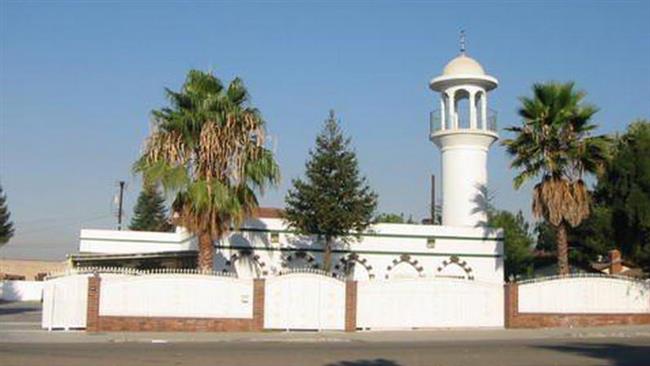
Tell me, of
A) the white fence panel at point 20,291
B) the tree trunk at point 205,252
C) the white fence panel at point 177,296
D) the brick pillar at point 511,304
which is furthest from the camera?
the white fence panel at point 20,291

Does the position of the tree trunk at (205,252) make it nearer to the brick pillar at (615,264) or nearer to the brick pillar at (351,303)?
the brick pillar at (351,303)

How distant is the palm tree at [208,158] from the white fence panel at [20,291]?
37386mm

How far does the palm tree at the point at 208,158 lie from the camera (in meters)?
28.3

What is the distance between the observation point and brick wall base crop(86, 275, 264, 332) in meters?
26.9

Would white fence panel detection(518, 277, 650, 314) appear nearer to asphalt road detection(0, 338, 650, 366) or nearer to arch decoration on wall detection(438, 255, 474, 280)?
arch decoration on wall detection(438, 255, 474, 280)

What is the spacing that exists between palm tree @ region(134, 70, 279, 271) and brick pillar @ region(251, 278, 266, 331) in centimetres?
174

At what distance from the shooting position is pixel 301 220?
1314 inches

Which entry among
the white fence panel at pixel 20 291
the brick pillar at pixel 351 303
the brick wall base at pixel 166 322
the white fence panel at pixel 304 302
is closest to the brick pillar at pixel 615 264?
the brick pillar at pixel 351 303

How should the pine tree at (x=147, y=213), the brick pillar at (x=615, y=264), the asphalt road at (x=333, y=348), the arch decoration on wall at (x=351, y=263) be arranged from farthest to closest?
the pine tree at (x=147, y=213), the brick pillar at (x=615, y=264), the arch decoration on wall at (x=351, y=263), the asphalt road at (x=333, y=348)

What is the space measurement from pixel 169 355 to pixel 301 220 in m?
14.4

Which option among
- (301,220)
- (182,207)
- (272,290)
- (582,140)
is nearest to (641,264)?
(582,140)

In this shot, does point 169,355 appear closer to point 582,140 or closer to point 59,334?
point 59,334

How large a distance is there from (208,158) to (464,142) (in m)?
15.0

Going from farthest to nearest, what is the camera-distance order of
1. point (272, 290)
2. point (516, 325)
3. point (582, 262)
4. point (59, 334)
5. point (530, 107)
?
point (582, 262) < point (530, 107) < point (516, 325) < point (272, 290) < point (59, 334)
